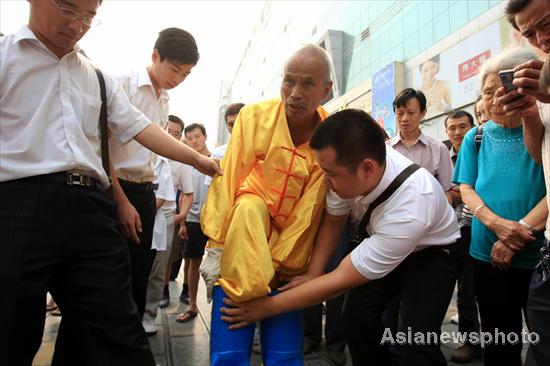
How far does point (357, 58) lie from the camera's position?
1627 cm

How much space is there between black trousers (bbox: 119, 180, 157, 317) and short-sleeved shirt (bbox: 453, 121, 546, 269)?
1.99m

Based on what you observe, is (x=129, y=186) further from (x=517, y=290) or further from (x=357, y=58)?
(x=357, y=58)

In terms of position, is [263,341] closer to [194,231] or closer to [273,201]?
[273,201]

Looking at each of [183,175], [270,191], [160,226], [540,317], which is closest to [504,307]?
[540,317]

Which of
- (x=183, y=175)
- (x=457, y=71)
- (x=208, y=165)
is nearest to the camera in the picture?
(x=208, y=165)

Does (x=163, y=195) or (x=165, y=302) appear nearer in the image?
(x=163, y=195)

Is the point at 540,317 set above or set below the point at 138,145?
below

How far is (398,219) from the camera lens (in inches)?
65.9

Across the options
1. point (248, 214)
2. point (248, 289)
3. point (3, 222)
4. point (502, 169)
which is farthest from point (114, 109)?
point (502, 169)

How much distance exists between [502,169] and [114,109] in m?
1.98

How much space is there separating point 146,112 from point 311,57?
1.24 m

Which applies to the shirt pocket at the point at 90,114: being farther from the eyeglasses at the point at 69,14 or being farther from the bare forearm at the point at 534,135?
the bare forearm at the point at 534,135

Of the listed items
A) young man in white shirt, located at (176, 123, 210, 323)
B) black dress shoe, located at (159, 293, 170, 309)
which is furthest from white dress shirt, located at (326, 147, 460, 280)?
black dress shoe, located at (159, 293, 170, 309)

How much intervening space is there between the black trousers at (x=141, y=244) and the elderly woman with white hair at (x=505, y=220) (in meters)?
1.96
